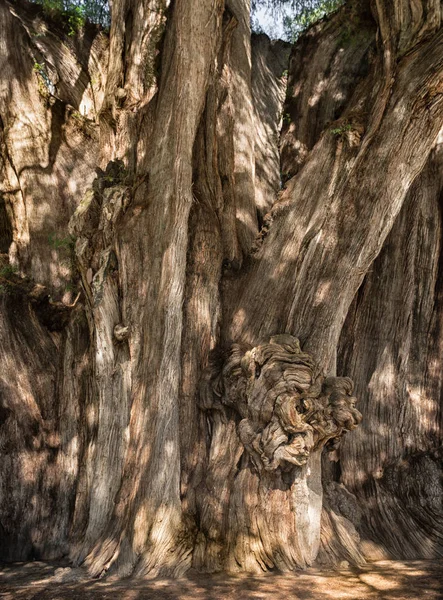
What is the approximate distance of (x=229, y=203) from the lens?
4945 millimetres

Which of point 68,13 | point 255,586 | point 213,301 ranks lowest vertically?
point 255,586

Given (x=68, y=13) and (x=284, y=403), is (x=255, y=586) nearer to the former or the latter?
(x=284, y=403)

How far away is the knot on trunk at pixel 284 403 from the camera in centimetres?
386

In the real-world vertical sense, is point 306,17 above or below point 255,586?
above

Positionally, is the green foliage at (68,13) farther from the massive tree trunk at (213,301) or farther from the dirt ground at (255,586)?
the dirt ground at (255,586)

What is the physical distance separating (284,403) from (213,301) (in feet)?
3.82

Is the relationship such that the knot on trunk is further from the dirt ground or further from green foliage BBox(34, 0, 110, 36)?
green foliage BBox(34, 0, 110, 36)

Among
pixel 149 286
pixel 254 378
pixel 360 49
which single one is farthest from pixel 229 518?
pixel 360 49

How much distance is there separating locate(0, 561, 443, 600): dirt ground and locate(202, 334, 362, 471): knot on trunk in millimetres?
697

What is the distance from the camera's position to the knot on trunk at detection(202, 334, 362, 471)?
386cm

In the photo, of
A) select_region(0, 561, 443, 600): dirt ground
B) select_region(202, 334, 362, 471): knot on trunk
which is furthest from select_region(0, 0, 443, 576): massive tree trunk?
select_region(0, 561, 443, 600): dirt ground

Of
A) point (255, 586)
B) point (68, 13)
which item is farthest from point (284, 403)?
point (68, 13)

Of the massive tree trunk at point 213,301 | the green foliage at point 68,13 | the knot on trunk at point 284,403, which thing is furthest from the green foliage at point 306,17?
the knot on trunk at point 284,403

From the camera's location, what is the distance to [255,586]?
136 inches
